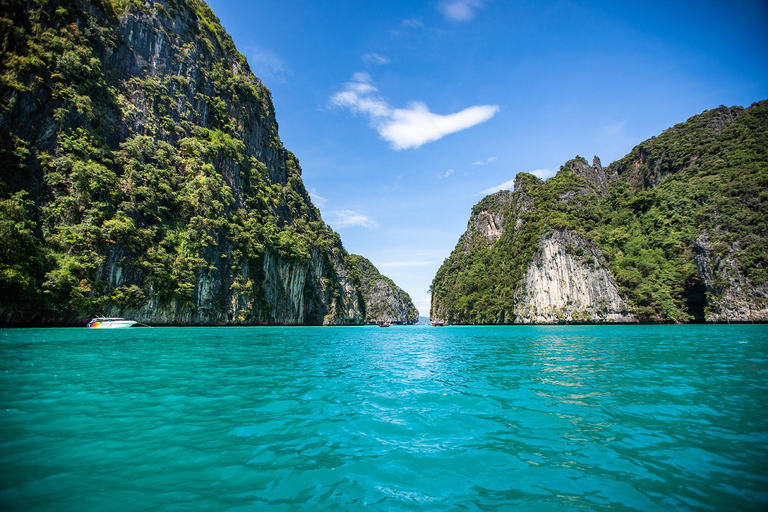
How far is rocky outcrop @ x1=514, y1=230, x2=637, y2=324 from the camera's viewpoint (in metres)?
75.1

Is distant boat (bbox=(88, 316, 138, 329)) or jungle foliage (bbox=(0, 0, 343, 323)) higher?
jungle foliage (bbox=(0, 0, 343, 323))

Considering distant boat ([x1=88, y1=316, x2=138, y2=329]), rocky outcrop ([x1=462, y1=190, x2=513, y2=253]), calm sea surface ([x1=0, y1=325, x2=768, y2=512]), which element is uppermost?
rocky outcrop ([x1=462, y1=190, x2=513, y2=253])

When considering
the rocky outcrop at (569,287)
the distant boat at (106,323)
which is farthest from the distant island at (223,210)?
the distant boat at (106,323)

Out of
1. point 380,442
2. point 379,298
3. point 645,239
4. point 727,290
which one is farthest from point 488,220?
point 380,442

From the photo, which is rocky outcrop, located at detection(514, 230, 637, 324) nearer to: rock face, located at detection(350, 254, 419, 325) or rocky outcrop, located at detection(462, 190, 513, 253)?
rocky outcrop, located at detection(462, 190, 513, 253)

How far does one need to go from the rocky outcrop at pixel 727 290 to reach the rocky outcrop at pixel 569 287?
14.1m

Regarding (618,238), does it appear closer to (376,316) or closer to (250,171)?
(250,171)

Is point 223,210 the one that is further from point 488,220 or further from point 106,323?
point 488,220

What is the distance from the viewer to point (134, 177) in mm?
42969

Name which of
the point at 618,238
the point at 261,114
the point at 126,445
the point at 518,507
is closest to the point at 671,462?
the point at 518,507

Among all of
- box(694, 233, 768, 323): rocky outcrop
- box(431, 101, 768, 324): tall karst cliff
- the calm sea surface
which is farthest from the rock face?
the calm sea surface

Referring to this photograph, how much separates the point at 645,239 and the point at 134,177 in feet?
352

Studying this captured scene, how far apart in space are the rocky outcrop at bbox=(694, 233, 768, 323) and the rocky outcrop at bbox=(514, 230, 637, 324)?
46.2 feet

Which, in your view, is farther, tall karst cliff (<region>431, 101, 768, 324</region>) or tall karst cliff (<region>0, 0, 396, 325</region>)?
tall karst cliff (<region>431, 101, 768, 324</region>)
